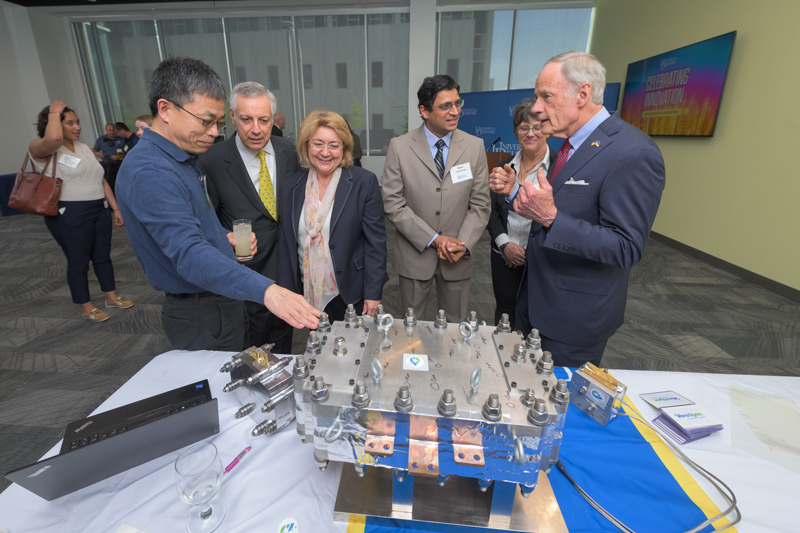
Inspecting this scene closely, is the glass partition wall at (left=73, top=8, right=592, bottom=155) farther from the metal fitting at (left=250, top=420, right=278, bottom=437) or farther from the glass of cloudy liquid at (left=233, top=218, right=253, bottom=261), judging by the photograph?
the metal fitting at (left=250, top=420, right=278, bottom=437)

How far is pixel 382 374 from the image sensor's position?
0.78 metres

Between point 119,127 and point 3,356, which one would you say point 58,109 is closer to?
point 3,356

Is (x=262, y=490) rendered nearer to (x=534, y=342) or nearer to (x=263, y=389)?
(x=263, y=389)

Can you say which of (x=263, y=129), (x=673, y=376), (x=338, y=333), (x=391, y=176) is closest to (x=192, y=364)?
(x=338, y=333)

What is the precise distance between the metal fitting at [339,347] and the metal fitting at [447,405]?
255mm

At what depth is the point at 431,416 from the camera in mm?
706

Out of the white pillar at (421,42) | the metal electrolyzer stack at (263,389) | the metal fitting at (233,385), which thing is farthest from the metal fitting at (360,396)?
the white pillar at (421,42)

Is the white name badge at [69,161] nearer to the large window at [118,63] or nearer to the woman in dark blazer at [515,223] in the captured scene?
the woman in dark blazer at [515,223]

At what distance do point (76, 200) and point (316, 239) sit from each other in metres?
2.35

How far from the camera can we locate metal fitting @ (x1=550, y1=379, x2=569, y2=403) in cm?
72

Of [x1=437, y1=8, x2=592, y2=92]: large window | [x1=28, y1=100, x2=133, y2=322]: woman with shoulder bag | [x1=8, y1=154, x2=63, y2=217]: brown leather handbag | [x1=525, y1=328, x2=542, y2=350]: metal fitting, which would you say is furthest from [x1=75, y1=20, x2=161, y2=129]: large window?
[x1=525, y1=328, x2=542, y2=350]: metal fitting

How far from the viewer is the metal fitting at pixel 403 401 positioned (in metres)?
0.70

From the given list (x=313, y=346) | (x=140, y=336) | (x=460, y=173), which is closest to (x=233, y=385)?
(x=313, y=346)

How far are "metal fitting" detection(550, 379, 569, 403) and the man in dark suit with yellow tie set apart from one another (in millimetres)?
1703
